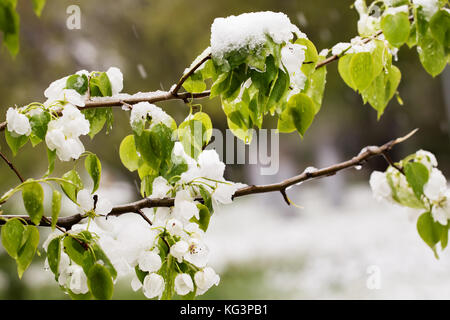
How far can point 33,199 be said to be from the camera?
0.37 m

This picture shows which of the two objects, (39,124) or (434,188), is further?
(434,188)

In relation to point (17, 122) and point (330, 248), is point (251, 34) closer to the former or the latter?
point (17, 122)

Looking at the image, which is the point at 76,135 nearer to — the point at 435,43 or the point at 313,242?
the point at 435,43

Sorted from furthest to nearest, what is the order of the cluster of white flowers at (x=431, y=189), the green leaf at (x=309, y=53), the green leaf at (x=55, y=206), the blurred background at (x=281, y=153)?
1. the blurred background at (x=281, y=153)
2. the cluster of white flowers at (x=431, y=189)
3. the green leaf at (x=309, y=53)
4. the green leaf at (x=55, y=206)

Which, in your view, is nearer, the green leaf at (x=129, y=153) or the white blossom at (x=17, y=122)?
the white blossom at (x=17, y=122)

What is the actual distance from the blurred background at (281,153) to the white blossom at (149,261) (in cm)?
234

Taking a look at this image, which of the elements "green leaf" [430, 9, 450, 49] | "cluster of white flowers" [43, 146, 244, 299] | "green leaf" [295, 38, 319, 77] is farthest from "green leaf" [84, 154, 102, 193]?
"green leaf" [430, 9, 450, 49]

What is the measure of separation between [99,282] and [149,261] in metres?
0.05

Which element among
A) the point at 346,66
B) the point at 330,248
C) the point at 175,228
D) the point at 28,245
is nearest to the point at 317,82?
the point at 346,66

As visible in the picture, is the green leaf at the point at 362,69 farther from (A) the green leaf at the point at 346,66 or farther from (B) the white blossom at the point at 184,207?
(B) the white blossom at the point at 184,207

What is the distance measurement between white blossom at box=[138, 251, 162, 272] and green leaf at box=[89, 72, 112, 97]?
18cm

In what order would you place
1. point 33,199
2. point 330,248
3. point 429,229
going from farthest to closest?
point 330,248
point 429,229
point 33,199

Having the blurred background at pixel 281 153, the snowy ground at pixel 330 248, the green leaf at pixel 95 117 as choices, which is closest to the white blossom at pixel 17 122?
the green leaf at pixel 95 117

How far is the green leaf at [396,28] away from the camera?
1.46ft
